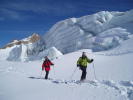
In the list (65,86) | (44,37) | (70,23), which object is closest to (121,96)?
(65,86)

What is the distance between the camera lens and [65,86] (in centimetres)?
1055

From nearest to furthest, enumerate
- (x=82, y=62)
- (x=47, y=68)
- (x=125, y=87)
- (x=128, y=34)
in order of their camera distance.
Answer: (x=125, y=87)
(x=82, y=62)
(x=47, y=68)
(x=128, y=34)

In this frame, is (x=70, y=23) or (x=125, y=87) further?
(x=70, y=23)

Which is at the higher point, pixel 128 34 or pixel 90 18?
pixel 90 18

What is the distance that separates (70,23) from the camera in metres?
50.1

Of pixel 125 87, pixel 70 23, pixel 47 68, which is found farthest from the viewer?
pixel 70 23

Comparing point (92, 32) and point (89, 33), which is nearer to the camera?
point (89, 33)

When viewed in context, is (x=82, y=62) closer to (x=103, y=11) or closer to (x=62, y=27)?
(x=103, y=11)

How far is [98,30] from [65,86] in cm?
3466

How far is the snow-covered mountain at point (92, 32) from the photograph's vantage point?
122ft

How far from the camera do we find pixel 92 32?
45.2 meters

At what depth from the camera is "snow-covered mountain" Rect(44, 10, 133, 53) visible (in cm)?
3712

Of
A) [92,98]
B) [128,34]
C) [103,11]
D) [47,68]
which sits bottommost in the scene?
[92,98]

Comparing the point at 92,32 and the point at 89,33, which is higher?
the point at 92,32
